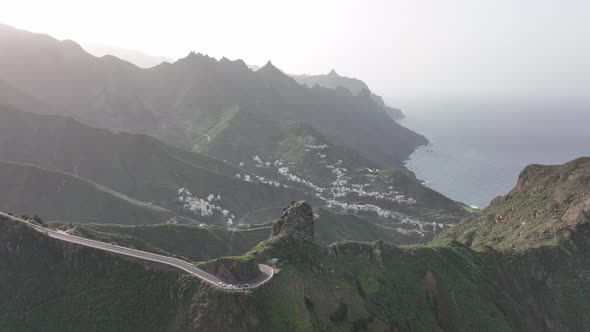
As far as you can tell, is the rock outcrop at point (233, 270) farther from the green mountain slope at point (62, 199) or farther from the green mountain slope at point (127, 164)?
the green mountain slope at point (127, 164)

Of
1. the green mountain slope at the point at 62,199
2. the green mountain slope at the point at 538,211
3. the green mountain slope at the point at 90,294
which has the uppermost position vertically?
the green mountain slope at the point at 538,211

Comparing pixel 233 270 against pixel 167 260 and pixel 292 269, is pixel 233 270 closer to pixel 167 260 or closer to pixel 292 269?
pixel 292 269

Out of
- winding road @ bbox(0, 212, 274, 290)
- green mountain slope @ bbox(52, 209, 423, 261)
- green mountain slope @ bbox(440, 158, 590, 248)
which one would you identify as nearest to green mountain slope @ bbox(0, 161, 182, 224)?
green mountain slope @ bbox(52, 209, 423, 261)

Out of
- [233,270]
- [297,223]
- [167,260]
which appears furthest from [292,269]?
[167,260]

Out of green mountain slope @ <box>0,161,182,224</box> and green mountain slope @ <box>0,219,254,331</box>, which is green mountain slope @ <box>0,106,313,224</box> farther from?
green mountain slope @ <box>0,219,254,331</box>

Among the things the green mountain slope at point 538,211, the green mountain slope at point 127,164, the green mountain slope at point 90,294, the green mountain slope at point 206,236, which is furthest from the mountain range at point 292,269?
the green mountain slope at point 127,164
